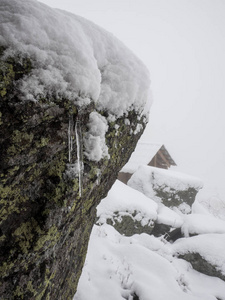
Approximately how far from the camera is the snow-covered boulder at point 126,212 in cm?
716

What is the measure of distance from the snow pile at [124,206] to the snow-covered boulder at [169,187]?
11.5 ft

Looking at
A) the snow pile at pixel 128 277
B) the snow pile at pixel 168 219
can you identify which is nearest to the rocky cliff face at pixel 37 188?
the snow pile at pixel 128 277

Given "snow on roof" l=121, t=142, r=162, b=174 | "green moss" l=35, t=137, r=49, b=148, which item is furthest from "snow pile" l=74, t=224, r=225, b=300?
"snow on roof" l=121, t=142, r=162, b=174

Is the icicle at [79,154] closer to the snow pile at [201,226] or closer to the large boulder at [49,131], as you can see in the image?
the large boulder at [49,131]

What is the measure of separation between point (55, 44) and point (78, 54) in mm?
129

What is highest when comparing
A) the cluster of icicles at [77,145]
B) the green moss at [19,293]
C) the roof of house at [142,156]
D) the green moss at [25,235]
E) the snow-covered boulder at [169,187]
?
the cluster of icicles at [77,145]

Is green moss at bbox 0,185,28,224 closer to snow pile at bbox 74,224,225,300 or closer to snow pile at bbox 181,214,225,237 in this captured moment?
snow pile at bbox 74,224,225,300

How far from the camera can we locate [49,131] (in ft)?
3.64

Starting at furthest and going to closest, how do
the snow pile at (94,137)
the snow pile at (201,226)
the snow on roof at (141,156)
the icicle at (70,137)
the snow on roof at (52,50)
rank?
the snow on roof at (141,156)
the snow pile at (201,226)
the snow pile at (94,137)
the icicle at (70,137)
the snow on roof at (52,50)

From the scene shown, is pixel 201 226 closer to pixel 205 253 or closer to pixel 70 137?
pixel 205 253

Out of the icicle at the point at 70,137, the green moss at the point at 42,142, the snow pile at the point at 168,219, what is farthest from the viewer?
the snow pile at the point at 168,219

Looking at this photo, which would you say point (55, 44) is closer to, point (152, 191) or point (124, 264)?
point (124, 264)

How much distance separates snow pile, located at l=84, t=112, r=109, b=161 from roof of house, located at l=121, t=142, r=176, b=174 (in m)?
15.8

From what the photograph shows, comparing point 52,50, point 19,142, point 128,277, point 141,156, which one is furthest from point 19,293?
point 141,156
